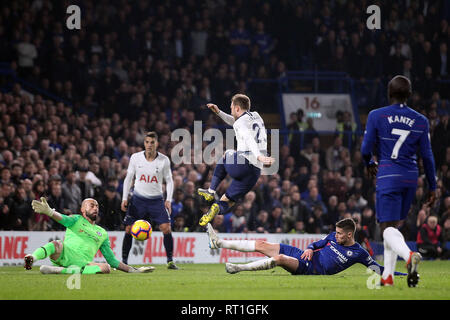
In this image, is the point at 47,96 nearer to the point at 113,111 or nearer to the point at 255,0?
the point at 113,111

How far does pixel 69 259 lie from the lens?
1209 cm

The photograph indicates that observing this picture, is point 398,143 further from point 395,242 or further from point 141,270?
point 141,270

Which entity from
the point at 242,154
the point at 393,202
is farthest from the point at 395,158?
the point at 242,154

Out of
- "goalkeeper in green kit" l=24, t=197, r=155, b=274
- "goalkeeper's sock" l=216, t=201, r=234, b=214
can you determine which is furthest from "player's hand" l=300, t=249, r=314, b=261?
"goalkeeper in green kit" l=24, t=197, r=155, b=274

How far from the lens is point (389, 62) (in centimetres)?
2611

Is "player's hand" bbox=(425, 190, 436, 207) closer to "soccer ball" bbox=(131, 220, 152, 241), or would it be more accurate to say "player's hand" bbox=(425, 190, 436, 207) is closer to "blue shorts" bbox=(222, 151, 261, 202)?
"blue shorts" bbox=(222, 151, 261, 202)

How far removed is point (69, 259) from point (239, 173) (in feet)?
9.48

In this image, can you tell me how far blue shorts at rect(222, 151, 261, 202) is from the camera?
1220cm

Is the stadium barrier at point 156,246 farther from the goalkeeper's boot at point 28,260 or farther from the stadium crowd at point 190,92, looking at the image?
the goalkeeper's boot at point 28,260

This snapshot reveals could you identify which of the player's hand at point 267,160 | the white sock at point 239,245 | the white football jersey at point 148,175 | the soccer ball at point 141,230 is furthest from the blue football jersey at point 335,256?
the white football jersey at point 148,175

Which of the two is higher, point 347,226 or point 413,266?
point 347,226

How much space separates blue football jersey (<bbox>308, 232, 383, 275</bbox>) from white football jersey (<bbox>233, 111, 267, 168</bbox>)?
159 cm

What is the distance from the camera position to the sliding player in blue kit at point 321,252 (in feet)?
36.9
